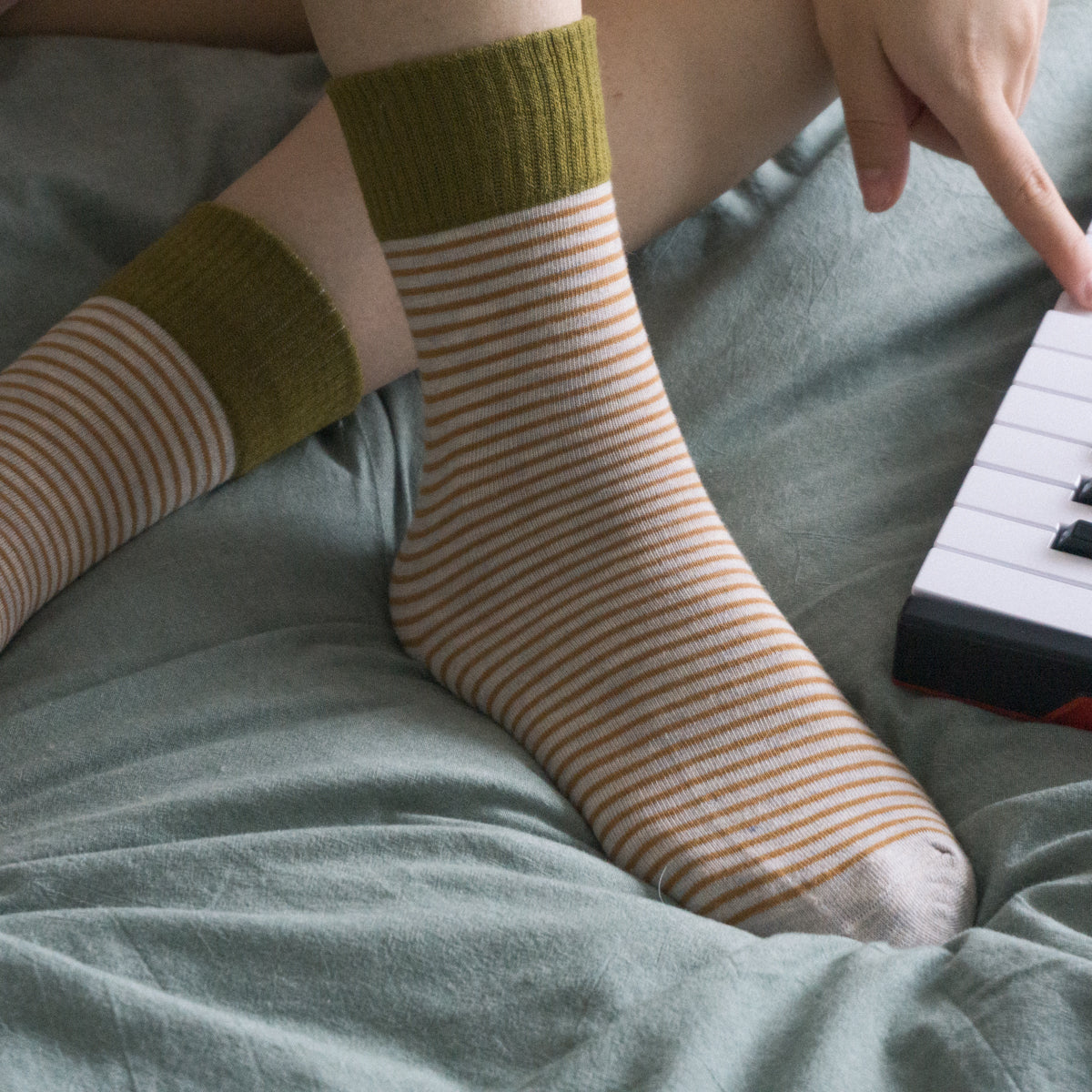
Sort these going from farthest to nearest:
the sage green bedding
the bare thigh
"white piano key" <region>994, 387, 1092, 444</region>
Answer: the bare thigh, "white piano key" <region>994, 387, 1092, 444</region>, the sage green bedding

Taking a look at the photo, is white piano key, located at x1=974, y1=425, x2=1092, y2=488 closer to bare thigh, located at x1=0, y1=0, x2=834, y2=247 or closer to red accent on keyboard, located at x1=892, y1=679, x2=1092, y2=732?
red accent on keyboard, located at x1=892, y1=679, x2=1092, y2=732

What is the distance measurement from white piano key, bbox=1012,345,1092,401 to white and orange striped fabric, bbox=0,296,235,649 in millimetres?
457

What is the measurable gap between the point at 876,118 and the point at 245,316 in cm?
39

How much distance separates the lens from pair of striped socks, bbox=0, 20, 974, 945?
563mm

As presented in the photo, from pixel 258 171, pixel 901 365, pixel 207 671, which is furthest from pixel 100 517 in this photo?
pixel 901 365

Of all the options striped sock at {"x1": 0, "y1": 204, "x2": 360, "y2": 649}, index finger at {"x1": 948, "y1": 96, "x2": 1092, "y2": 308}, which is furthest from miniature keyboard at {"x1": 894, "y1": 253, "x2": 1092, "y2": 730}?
striped sock at {"x1": 0, "y1": 204, "x2": 360, "y2": 649}

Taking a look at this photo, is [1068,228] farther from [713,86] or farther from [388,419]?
[388,419]

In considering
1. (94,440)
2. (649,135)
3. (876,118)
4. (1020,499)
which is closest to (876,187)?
(876,118)

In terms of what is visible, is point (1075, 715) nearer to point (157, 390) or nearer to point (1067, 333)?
point (1067, 333)

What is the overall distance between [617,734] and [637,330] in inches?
8.3

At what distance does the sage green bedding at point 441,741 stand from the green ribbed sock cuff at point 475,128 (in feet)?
0.71

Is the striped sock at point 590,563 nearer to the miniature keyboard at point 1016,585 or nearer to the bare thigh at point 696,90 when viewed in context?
the miniature keyboard at point 1016,585

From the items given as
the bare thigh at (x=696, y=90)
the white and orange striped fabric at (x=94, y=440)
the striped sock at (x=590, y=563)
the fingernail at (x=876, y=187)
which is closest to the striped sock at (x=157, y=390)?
the white and orange striped fabric at (x=94, y=440)

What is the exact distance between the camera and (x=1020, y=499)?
625mm
